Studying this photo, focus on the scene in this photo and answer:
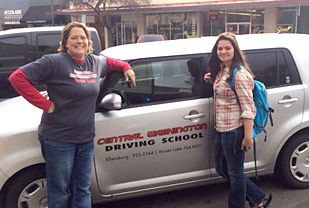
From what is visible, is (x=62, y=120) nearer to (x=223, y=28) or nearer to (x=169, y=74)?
(x=169, y=74)

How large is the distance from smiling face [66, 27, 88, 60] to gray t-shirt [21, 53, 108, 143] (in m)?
0.06

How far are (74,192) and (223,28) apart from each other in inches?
835

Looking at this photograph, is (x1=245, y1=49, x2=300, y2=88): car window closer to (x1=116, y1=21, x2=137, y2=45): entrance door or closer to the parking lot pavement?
the parking lot pavement

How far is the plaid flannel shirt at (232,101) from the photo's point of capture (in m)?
2.78

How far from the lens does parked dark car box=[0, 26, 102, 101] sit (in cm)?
628

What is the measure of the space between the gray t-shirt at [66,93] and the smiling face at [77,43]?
0.06 m

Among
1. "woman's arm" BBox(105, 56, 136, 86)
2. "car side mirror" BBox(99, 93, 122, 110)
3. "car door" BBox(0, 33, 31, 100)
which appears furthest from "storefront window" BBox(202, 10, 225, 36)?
"car side mirror" BBox(99, 93, 122, 110)

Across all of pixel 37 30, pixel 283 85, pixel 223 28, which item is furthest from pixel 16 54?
pixel 223 28

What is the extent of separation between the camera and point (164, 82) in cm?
321

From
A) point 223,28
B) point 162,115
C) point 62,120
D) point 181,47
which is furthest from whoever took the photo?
point 223,28

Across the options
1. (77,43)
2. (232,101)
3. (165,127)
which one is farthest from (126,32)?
(77,43)

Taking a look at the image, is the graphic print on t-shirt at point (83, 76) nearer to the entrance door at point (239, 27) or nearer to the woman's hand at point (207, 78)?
the woman's hand at point (207, 78)

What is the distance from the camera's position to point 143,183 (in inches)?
125

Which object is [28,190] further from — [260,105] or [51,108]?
[260,105]
